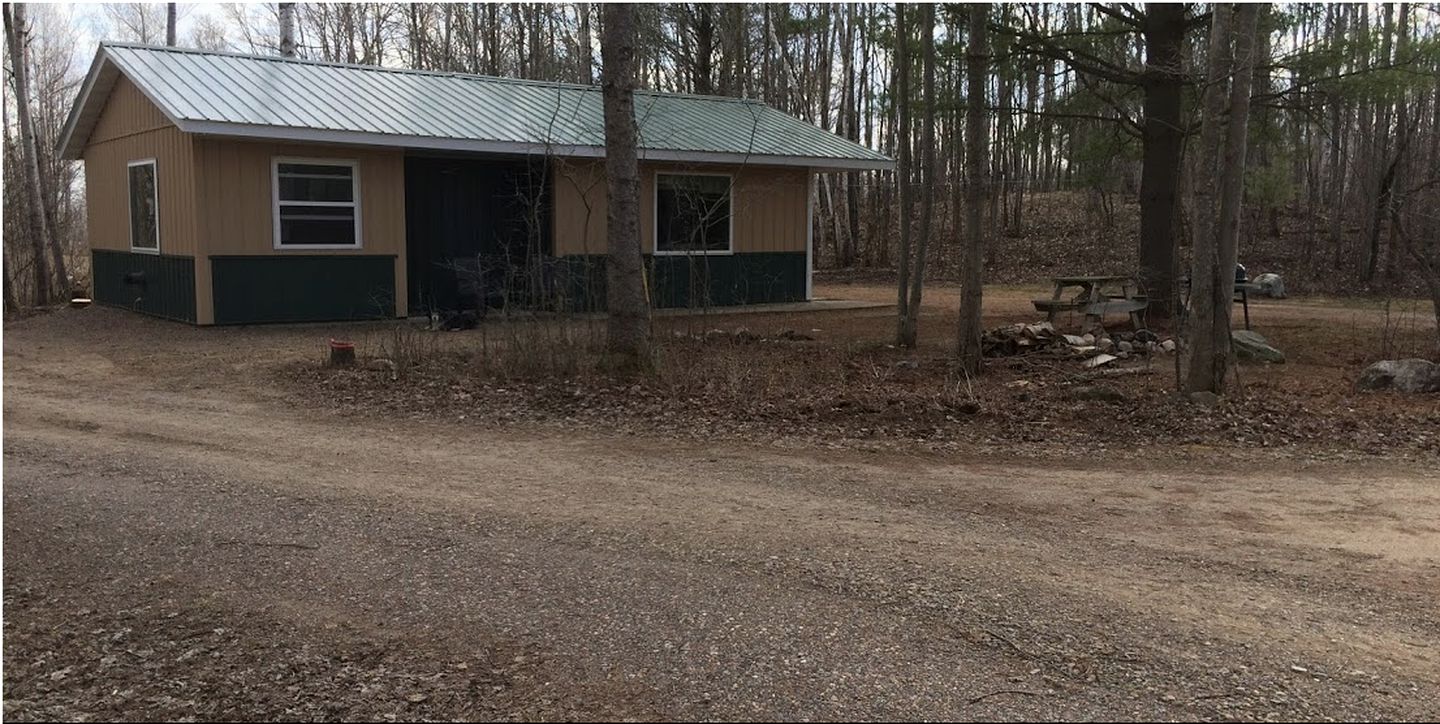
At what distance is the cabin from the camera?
1296 cm

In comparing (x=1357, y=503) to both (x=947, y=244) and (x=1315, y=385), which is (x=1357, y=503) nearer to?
(x=1315, y=385)

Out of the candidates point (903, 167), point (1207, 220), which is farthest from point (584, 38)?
point (1207, 220)

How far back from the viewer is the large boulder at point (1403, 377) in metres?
8.67

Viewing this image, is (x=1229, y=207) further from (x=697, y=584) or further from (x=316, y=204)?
(x=316, y=204)

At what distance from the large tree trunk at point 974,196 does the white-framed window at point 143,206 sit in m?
10.4

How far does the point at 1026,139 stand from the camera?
14.2 m

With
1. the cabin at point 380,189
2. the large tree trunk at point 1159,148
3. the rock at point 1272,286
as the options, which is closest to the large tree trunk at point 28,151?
the cabin at point 380,189

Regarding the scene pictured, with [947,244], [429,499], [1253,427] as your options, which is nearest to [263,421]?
[429,499]

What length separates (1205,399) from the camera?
303 inches

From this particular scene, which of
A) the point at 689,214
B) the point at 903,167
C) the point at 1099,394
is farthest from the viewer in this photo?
the point at 689,214

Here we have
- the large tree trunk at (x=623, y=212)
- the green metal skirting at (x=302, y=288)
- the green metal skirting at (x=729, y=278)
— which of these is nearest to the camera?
the large tree trunk at (x=623, y=212)

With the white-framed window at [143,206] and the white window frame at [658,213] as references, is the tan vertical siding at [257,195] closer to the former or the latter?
the white-framed window at [143,206]

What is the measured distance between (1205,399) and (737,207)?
10.4m

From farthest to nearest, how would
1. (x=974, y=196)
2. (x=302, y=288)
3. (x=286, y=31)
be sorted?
(x=286, y=31) → (x=302, y=288) → (x=974, y=196)
